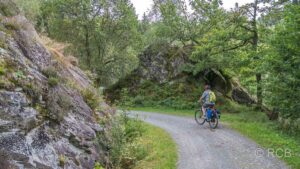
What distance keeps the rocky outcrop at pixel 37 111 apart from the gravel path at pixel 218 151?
2.91 meters

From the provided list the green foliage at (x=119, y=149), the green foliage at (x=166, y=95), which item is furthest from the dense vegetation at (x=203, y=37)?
the green foliage at (x=119, y=149)

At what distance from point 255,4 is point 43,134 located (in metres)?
14.4

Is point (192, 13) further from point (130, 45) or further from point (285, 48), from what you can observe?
point (285, 48)

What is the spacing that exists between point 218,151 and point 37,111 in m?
5.86

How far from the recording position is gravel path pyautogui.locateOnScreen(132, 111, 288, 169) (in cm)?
873

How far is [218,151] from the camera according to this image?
1012 centimetres

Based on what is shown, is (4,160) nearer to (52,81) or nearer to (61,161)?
(61,161)

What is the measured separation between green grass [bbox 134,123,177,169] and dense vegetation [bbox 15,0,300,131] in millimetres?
4813

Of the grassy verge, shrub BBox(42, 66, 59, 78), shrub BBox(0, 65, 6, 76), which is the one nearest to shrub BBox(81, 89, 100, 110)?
shrub BBox(42, 66, 59, 78)

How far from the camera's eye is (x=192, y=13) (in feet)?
86.4

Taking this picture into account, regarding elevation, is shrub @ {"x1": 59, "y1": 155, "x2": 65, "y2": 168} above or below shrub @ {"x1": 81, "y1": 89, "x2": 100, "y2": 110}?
below

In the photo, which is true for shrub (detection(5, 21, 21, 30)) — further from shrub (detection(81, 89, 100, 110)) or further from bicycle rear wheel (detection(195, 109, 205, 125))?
bicycle rear wheel (detection(195, 109, 205, 125))

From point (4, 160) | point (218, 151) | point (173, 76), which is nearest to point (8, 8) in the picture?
point (4, 160)

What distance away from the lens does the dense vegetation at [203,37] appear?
40.1 ft
